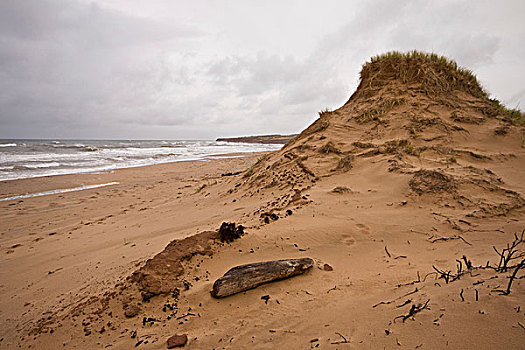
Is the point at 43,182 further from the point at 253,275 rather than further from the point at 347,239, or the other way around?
the point at 347,239

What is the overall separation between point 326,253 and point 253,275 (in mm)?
909

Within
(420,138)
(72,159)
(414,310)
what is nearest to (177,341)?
(414,310)

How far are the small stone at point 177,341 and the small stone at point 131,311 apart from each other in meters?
0.50

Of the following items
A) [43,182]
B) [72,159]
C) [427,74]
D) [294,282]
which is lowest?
[43,182]

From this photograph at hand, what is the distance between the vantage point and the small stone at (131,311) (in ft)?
6.63

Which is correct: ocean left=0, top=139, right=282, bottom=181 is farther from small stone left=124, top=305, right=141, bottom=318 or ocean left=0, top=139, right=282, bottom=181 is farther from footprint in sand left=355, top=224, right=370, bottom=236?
footprint in sand left=355, top=224, right=370, bottom=236

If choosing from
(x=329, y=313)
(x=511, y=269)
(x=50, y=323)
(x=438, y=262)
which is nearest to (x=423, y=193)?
(x=438, y=262)

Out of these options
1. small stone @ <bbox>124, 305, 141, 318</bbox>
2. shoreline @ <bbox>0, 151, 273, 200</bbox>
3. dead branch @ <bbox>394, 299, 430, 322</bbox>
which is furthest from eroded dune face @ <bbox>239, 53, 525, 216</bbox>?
shoreline @ <bbox>0, 151, 273, 200</bbox>

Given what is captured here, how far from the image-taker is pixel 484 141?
16.3ft

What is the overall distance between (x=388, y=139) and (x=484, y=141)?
174 cm

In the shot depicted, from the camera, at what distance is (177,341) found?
168 cm

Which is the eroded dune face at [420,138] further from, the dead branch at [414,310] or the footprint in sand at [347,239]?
the dead branch at [414,310]

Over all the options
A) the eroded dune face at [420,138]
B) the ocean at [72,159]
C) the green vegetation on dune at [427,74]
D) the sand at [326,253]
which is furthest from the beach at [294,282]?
the ocean at [72,159]

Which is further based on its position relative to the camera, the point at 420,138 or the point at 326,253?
the point at 420,138
